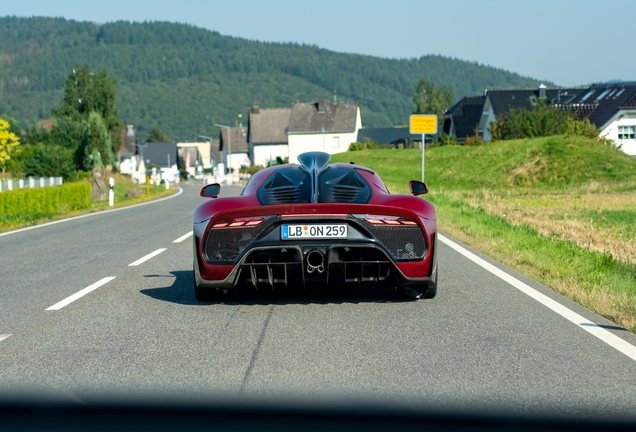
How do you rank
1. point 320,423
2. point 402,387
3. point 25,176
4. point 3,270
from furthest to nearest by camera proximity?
point 25,176 → point 3,270 → point 402,387 → point 320,423

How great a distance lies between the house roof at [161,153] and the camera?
7126 inches

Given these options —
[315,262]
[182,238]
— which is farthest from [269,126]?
[315,262]

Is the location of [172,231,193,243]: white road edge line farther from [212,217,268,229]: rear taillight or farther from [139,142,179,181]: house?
[139,142,179,181]: house

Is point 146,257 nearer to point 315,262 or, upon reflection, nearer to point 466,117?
point 315,262

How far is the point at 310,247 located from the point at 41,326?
2163mm

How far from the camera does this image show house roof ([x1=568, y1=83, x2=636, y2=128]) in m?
76.8

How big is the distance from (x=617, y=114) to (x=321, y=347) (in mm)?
74359

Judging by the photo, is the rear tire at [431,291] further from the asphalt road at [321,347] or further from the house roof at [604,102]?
the house roof at [604,102]

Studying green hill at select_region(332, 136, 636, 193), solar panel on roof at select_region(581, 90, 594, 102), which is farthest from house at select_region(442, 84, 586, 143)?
green hill at select_region(332, 136, 636, 193)

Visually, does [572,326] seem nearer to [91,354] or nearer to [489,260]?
[91,354]

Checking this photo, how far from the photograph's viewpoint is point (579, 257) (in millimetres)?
11469

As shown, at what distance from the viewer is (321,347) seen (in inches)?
238

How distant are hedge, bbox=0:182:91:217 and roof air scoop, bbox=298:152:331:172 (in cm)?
1731

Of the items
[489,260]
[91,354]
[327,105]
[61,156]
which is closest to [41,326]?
[91,354]
